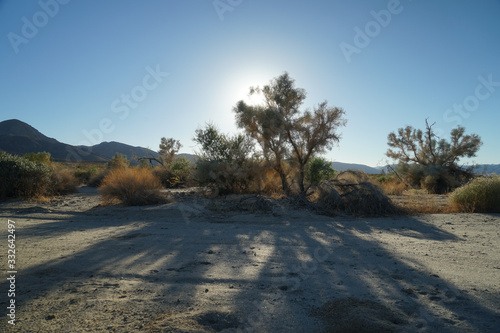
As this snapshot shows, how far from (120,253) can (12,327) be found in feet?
8.09

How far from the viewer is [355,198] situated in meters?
10.5

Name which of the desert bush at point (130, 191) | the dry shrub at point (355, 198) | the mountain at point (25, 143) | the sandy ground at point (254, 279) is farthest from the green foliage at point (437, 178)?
the mountain at point (25, 143)

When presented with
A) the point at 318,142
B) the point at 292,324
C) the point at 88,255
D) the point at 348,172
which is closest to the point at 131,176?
the point at 88,255

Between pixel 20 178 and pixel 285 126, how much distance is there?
13.0 metres

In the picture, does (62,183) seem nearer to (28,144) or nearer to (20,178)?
(20,178)

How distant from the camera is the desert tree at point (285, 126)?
13.4m

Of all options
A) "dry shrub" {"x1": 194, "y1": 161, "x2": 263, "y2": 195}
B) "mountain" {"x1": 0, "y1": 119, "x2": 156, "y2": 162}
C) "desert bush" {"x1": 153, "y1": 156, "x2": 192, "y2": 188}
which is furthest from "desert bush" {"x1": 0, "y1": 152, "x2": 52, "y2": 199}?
"mountain" {"x1": 0, "y1": 119, "x2": 156, "y2": 162}

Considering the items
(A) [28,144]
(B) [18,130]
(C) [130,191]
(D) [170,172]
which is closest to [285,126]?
(C) [130,191]

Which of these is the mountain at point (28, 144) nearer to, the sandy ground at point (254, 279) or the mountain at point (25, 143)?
the mountain at point (25, 143)

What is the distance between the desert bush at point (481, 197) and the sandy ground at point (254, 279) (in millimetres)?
2805

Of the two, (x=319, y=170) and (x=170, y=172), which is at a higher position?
(x=319, y=170)

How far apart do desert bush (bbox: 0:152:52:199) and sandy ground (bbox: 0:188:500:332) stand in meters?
7.95

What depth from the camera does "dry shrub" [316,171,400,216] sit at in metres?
10.0

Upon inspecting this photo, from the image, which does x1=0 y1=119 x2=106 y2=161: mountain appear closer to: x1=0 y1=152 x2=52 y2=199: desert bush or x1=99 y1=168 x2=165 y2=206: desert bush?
x1=0 y1=152 x2=52 y2=199: desert bush
